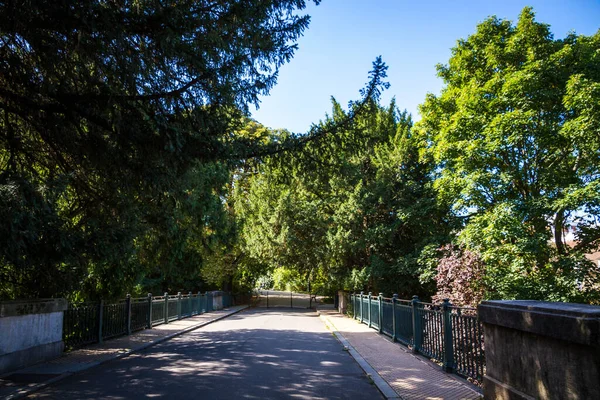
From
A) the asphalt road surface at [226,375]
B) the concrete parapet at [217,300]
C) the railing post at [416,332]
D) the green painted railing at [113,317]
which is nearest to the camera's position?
the asphalt road surface at [226,375]

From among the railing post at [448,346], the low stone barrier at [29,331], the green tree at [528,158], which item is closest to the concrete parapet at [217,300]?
the green tree at [528,158]

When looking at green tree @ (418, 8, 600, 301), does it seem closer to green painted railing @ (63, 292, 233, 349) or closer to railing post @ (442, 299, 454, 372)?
railing post @ (442, 299, 454, 372)

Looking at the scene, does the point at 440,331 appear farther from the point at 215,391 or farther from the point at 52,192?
the point at 52,192

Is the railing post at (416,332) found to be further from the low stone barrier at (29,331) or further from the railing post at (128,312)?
the railing post at (128,312)

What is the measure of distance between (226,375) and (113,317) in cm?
679

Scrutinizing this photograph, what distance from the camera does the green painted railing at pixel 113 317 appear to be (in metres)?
10.6

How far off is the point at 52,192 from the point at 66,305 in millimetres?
4550

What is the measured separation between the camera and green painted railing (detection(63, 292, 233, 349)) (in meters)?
10.6

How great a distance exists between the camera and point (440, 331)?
27.7ft

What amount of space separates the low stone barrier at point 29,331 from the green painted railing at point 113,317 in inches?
30.7

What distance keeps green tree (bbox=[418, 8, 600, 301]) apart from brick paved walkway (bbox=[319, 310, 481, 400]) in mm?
4734

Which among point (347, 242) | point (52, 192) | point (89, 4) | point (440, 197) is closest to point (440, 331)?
point (52, 192)

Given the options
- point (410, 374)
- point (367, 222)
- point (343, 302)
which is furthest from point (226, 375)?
point (343, 302)

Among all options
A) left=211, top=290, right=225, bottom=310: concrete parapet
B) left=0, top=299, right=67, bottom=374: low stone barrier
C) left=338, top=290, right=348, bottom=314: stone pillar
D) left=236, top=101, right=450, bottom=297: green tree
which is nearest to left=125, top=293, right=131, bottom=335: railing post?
left=0, top=299, right=67, bottom=374: low stone barrier
